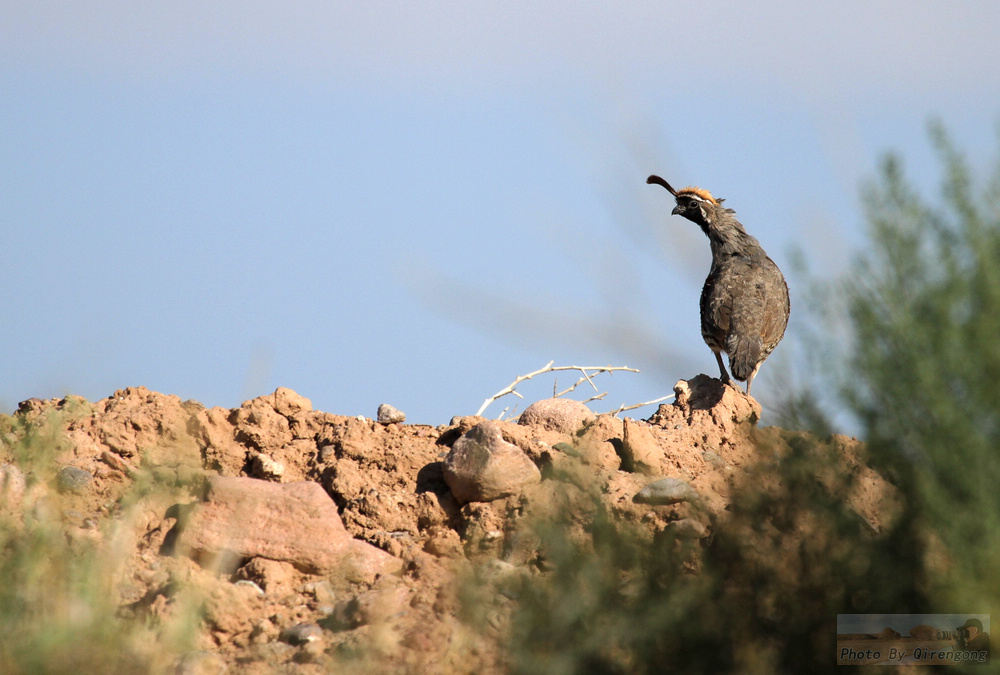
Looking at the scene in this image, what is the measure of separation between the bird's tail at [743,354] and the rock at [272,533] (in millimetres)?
3687

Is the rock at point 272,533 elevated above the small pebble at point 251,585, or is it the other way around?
the rock at point 272,533

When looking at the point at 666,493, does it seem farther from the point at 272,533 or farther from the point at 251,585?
the point at 251,585

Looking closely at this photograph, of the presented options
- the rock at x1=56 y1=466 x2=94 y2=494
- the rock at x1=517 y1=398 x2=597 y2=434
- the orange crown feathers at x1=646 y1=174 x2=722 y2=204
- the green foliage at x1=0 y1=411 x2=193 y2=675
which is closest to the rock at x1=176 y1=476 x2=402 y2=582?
the green foliage at x1=0 y1=411 x2=193 y2=675

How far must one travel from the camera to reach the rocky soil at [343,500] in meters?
4.50

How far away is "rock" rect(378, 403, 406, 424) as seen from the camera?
659cm

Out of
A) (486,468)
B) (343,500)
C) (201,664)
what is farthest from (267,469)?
(201,664)

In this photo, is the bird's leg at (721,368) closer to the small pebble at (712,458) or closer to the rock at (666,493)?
the small pebble at (712,458)

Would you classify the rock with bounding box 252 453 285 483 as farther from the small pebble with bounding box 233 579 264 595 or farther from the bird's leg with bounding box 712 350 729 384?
the bird's leg with bounding box 712 350 729 384

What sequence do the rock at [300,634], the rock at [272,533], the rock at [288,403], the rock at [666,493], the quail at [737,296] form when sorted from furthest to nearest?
the quail at [737,296]
the rock at [288,403]
the rock at [666,493]
the rock at [272,533]
the rock at [300,634]

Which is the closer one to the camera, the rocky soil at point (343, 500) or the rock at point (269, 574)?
the rocky soil at point (343, 500)

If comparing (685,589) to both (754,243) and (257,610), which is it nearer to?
(257,610)

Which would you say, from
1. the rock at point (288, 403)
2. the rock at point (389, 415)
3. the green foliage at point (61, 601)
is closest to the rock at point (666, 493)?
the rock at point (389, 415)

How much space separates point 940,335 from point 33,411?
556 centimetres

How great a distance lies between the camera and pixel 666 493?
548cm
